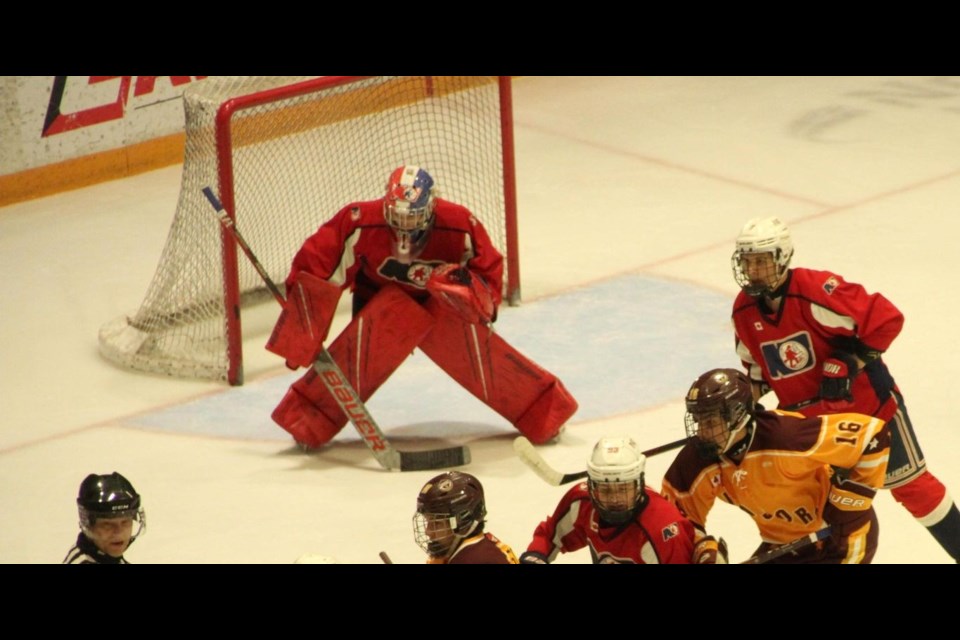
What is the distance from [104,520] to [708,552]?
1337 mm

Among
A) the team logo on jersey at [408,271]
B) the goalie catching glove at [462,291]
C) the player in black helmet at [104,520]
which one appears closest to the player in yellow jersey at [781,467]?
the player in black helmet at [104,520]

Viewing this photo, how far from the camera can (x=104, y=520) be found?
12.4 feet

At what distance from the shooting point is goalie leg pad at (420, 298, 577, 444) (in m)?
6.01

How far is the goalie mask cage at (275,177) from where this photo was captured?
6.87m

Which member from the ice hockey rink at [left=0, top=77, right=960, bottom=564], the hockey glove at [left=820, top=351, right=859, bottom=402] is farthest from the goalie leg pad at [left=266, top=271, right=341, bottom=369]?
the hockey glove at [left=820, top=351, right=859, bottom=402]

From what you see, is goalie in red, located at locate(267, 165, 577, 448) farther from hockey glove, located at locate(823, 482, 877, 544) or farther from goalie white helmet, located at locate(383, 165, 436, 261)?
hockey glove, located at locate(823, 482, 877, 544)

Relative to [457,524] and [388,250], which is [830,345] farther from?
[388,250]

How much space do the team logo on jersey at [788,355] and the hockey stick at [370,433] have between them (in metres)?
1.53

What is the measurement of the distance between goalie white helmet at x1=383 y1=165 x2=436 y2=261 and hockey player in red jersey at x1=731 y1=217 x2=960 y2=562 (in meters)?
1.28

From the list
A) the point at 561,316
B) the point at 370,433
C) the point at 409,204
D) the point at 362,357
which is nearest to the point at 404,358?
the point at 362,357
